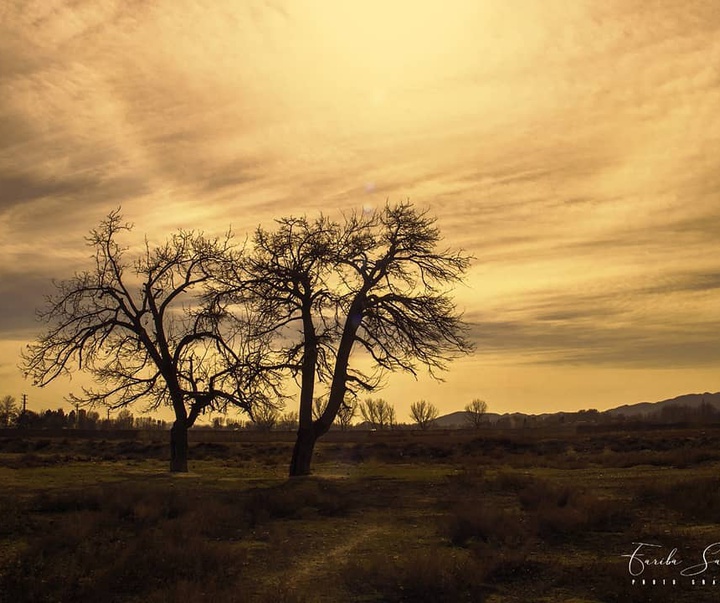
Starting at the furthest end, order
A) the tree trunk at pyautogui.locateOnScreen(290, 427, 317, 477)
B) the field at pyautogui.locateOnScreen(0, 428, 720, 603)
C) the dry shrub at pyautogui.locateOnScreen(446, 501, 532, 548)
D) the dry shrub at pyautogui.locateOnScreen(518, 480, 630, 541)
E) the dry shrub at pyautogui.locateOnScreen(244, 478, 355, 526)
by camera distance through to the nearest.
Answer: the tree trunk at pyautogui.locateOnScreen(290, 427, 317, 477) < the dry shrub at pyautogui.locateOnScreen(244, 478, 355, 526) < the dry shrub at pyautogui.locateOnScreen(518, 480, 630, 541) < the dry shrub at pyautogui.locateOnScreen(446, 501, 532, 548) < the field at pyautogui.locateOnScreen(0, 428, 720, 603)

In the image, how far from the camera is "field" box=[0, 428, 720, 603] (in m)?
9.82

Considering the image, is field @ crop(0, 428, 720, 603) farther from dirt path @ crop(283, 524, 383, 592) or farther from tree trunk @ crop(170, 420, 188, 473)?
tree trunk @ crop(170, 420, 188, 473)

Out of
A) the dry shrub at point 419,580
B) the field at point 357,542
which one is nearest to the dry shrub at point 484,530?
the field at point 357,542

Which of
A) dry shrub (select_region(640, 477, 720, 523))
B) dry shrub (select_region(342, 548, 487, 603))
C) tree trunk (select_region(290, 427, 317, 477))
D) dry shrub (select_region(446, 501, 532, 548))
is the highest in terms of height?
tree trunk (select_region(290, 427, 317, 477))

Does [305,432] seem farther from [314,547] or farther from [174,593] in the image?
[174,593]

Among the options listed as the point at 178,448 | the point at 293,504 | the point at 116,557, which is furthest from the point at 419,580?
the point at 178,448

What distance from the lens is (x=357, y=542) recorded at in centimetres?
1329

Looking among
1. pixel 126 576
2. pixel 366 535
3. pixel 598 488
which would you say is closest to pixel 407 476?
pixel 598 488

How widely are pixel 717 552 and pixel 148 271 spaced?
76.3 feet

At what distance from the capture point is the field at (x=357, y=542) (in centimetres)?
982

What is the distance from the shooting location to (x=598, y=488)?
775 inches
